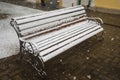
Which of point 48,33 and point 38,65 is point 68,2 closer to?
point 48,33

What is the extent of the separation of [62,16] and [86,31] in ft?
2.34

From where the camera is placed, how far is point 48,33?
354 centimetres

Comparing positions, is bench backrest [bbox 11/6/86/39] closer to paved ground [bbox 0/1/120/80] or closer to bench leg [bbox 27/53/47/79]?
bench leg [bbox 27/53/47/79]

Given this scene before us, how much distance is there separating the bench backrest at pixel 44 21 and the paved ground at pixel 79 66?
721mm

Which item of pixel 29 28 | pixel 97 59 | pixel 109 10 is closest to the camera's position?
pixel 29 28

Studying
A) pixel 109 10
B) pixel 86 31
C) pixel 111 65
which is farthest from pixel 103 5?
pixel 111 65

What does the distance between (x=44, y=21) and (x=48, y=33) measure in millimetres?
281

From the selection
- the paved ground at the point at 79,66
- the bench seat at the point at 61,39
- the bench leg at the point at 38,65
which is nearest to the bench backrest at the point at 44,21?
the bench seat at the point at 61,39

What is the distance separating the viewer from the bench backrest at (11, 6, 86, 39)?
10.0ft

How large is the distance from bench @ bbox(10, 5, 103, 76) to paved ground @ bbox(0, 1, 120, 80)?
0.26 metres

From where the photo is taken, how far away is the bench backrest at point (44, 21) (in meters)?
3.06

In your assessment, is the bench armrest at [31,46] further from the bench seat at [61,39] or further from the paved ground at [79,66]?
the paved ground at [79,66]

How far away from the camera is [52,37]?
3.35 m

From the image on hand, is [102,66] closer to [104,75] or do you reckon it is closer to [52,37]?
[104,75]
